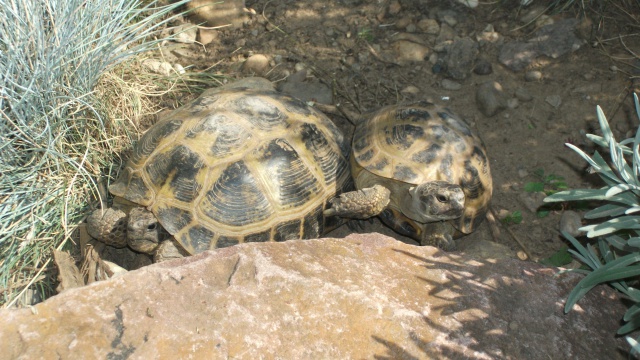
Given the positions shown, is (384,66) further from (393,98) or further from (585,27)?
(585,27)

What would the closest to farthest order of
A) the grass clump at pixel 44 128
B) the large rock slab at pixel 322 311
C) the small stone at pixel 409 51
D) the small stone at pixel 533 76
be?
the large rock slab at pixel 322 311, the grass clump at pixel 44 128, the small stone at pixel 533 76, the small stone at pixel 409 51

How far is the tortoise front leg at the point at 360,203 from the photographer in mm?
3662

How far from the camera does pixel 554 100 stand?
466 cm

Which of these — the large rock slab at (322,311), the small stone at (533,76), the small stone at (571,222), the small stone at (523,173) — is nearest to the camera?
the large rock slab at (322,311)

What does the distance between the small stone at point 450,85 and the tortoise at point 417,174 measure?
868mm

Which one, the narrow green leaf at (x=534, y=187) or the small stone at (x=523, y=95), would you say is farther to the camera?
the small stone at (x=523, y=95)

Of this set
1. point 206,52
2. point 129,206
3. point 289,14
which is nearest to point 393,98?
point 289,14

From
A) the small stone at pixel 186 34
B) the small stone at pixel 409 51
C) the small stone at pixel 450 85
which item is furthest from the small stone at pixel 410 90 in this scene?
the small stone at pixel 186 34

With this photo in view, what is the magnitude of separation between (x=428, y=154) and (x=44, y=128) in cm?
257

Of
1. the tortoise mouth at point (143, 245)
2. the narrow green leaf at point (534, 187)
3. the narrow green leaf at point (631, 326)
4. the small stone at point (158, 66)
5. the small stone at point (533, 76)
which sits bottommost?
the narrow green leaf at point (534, 187)

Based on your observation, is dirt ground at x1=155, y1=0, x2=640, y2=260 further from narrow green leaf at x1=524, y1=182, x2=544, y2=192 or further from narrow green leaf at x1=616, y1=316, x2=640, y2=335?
narrow green leaf at x1=616, y1=316, x2=640, y2=335

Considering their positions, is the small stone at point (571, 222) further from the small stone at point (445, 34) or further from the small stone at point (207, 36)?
the small stone at point (207, 36)

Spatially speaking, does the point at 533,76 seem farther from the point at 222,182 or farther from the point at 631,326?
the point at 222,182

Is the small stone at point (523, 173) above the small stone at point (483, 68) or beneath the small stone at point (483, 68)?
beneath
